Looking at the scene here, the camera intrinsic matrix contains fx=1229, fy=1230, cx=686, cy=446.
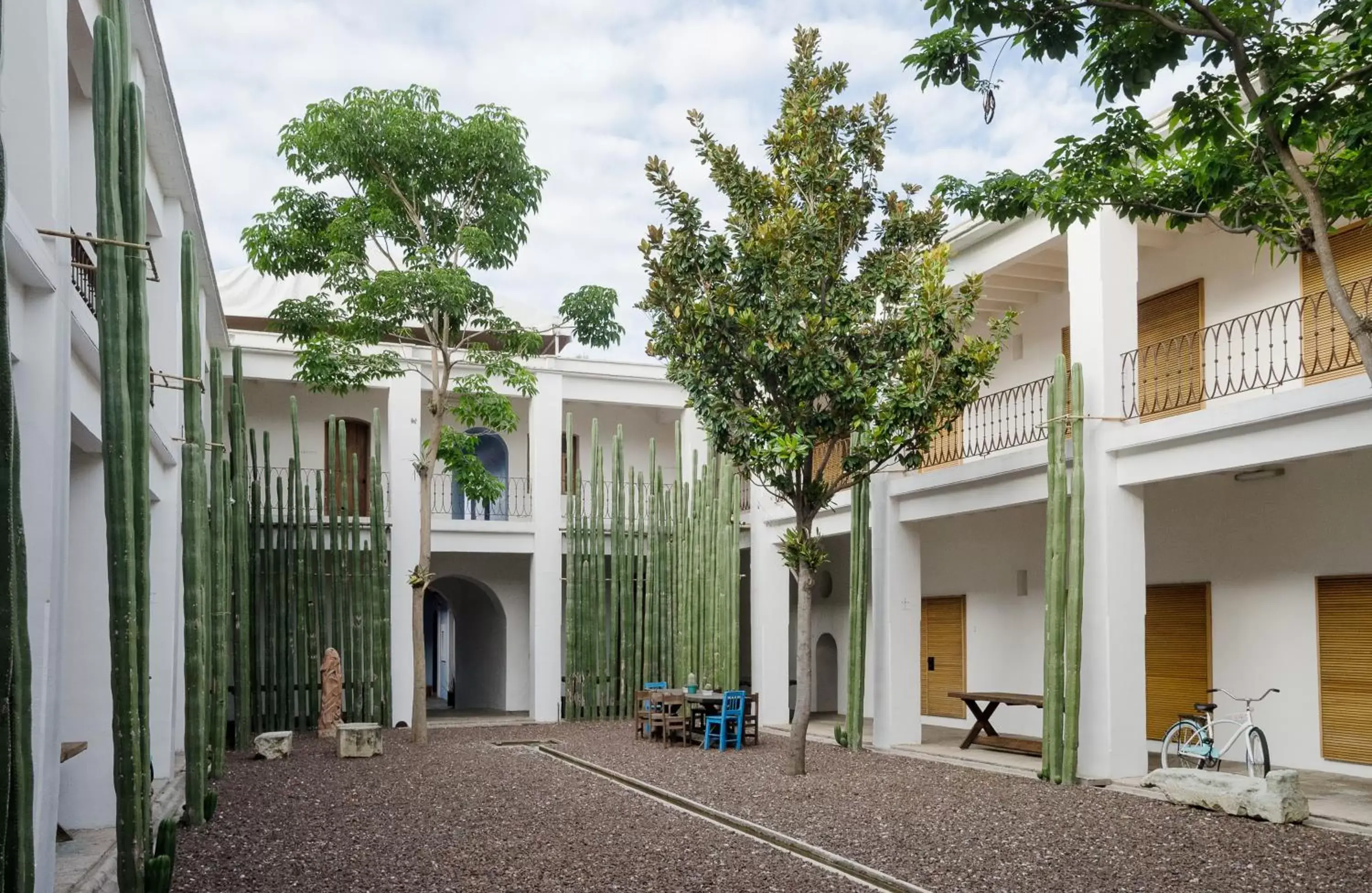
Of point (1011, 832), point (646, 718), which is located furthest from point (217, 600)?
point (1011, 832)

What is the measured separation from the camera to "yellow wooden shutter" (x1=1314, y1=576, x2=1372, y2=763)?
10336 mm

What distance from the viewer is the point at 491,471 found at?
65.3 ft

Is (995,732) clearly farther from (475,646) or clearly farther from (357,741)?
(475,646)

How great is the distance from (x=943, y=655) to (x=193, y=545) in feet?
35.9

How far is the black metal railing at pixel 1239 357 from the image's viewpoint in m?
10.2

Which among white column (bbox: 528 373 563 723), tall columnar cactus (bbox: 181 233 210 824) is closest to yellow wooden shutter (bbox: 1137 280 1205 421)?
tall columnar cactus (bbox: 181 233 210 824)

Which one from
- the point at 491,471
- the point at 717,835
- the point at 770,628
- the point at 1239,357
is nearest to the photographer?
the point at 717,835

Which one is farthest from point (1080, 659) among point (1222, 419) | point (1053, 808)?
point (1222, 419)

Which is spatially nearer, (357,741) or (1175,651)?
(1175,651)

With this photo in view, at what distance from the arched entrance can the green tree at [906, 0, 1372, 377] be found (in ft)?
42.4

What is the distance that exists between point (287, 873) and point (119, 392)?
9.85ft

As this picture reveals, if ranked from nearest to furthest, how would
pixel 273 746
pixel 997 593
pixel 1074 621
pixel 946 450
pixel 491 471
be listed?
pixel 1074 621 < pixel 273 746 < pixel 946 450 < pixel 997 593 < pixel 491 471

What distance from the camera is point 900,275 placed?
11.0 meters

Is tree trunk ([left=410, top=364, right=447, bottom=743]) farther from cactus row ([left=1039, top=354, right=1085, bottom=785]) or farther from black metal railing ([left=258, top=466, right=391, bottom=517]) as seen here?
cactus row ([left=1039, top=354, right=1085, bottom=785])
